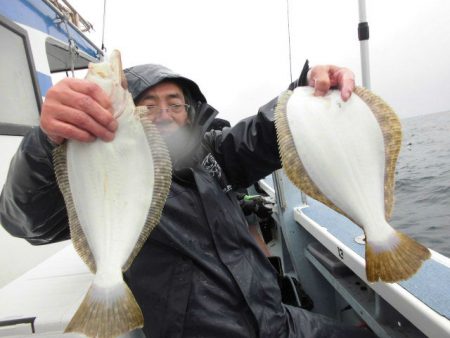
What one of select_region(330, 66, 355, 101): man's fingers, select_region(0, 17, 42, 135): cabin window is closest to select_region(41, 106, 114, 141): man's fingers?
select_region(330, 66, 355, 101): man's fingers

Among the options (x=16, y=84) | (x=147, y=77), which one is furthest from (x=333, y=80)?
(x=16, y=84)

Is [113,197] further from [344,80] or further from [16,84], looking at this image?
[16,84]

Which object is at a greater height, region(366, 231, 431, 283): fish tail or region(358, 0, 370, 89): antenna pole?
region(358, 0, 370, 89): antenna pole

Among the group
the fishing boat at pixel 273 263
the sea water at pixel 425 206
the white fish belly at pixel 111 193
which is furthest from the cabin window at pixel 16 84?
the sea water at pixel 425 206

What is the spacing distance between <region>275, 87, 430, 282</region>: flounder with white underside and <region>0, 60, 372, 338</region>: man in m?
0.12

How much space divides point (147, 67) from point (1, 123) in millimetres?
1524

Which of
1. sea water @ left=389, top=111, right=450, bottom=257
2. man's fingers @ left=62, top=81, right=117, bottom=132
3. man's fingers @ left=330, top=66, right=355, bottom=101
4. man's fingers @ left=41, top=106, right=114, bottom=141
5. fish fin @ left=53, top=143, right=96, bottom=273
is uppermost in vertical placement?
man's fingers @ left=330, top=66, right=355, bottom=101

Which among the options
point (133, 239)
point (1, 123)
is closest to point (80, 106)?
point (133, 239)

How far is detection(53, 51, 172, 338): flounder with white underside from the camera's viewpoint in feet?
3.75

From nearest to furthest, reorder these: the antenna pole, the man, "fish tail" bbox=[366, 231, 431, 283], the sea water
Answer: "fish tail" bbox=[366, 231, 431, 283] < the man < the antenna pole < the sea water

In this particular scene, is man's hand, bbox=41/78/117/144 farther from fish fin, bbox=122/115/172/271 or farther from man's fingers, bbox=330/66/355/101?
man's fingers, bbox=330/66/355/101

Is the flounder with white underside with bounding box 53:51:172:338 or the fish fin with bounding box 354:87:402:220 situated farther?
the fish fin with bounding box 354:87:402:220

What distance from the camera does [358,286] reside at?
254 centimetres

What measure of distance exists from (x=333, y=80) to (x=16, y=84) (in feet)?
10.1
